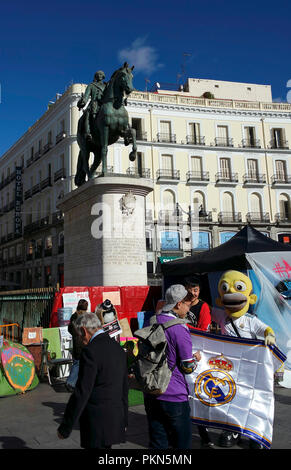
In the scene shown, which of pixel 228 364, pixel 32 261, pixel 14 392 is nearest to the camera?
pixel 228 364

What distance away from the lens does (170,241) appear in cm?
3444

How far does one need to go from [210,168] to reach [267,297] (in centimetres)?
3125

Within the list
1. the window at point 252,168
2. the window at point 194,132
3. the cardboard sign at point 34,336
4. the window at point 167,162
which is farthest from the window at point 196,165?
the cardboard sign at point 34,336

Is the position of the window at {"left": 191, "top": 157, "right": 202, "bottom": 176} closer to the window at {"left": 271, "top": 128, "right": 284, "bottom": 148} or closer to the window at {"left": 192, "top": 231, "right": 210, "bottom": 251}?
the window at {"left": 192, "top": 231, "right": 210, "bottom": 251}

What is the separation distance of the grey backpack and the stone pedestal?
263 inches

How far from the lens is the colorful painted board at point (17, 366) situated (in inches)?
260

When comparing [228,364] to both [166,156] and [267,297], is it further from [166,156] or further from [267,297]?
[166,156]

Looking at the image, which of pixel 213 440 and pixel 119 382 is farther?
pixel 213 440

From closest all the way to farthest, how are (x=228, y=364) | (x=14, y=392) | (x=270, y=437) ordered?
(x=270, y=437) < (x=228, y=364) < (x=14, y=392)

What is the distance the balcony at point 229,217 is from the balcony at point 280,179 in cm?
504

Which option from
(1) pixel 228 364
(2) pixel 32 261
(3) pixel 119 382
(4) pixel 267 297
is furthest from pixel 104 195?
(2) pixel 32 261

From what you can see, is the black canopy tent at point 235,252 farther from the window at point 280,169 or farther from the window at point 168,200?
the window at point 280,169

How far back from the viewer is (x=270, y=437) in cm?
380
